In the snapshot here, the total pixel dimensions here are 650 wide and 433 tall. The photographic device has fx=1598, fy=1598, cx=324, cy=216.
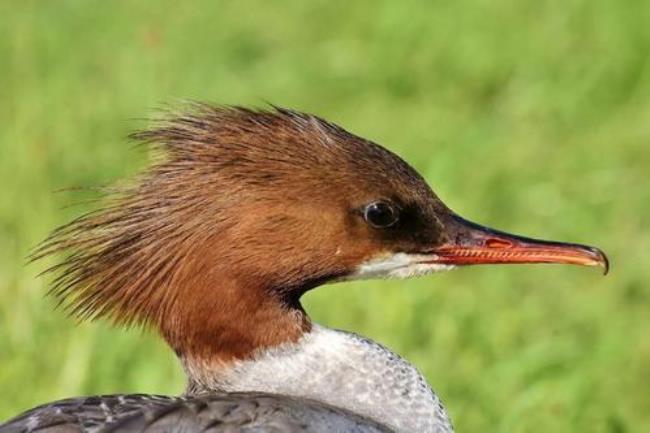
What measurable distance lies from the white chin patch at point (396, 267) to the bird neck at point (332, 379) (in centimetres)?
17

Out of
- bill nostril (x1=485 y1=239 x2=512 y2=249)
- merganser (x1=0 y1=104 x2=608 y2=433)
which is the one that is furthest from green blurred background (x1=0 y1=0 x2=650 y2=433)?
merganser (x1=0 y1=104 x2=608 y2=433)

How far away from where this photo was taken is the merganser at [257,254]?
3.65 metres

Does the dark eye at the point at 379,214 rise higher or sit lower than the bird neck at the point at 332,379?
higher

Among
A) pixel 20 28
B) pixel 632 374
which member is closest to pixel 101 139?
pixel 20 28

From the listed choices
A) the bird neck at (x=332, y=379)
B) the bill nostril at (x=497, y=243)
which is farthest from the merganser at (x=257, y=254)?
the bill nostril at (x=497, y=243)

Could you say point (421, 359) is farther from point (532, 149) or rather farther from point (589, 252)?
point (532, 149)

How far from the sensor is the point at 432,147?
265 inches

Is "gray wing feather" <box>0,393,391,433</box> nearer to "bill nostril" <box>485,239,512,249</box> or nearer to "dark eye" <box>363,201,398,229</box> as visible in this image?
"dark eye" <box>363,201,398,229</box>

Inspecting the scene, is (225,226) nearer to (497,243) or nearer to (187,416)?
(187,416)

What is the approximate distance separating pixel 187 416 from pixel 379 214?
0.71 meters

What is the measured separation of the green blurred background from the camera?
16.4 feet

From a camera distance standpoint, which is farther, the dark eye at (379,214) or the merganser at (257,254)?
the dark eye at (379,214)

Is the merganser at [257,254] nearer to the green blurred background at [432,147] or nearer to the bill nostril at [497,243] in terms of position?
the bill nostril at [497,243]

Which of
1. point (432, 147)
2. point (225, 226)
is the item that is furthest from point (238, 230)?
point (432, 147)
